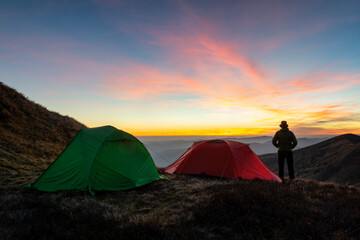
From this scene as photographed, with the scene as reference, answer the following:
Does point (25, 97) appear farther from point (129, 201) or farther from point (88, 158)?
point (129, 201)

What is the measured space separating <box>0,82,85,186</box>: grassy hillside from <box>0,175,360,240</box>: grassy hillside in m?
3.28

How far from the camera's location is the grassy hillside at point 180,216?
162 inches

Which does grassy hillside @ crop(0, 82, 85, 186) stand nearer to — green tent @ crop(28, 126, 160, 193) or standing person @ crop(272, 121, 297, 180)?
green tent @ crop(28, 126, 160, 193)

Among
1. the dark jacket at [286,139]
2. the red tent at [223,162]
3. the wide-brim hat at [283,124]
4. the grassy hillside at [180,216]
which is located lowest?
the grassy hillside at [180,216]

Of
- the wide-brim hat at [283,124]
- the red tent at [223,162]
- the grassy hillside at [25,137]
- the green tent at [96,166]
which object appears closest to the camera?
the green tent at [96,166]

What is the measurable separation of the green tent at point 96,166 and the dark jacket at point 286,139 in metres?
6.74

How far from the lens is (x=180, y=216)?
4914 mm

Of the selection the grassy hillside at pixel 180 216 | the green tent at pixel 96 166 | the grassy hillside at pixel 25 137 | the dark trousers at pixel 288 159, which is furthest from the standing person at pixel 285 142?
the grassy hillside at pixel 25 137

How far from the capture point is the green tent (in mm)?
7031

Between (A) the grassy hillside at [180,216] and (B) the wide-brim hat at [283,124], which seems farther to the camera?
(B) the wide-brim hat at [283,124]

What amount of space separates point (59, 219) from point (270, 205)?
5.33 m

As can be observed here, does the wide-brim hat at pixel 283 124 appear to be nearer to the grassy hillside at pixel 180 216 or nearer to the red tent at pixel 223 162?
the red tent at pixel 223 162


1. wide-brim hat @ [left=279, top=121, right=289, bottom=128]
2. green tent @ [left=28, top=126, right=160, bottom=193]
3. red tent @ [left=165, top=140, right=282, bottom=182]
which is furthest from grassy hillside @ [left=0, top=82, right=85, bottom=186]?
wide-brim hat @ [left=279, top=121, right=289, bottom=128]

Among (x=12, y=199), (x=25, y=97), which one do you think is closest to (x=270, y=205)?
(x=12, y=199)
